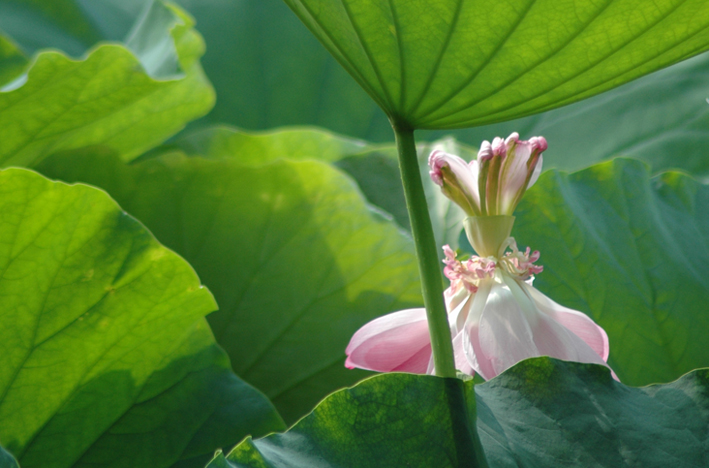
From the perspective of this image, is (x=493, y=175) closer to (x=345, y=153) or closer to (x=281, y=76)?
(x=345, y=153)

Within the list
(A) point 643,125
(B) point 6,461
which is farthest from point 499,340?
(A) point 643,125

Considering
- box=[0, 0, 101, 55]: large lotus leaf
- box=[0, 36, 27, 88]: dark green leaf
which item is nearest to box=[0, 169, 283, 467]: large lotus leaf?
box=[0, 36, 27, 88]: dark green leaf

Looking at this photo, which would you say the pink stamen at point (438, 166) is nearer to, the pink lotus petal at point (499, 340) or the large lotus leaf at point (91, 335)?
the pink lotus petal at point (499, 340)

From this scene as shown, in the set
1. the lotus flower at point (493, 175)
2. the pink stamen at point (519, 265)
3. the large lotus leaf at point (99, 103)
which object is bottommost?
the pink stamen at point (519, 265)

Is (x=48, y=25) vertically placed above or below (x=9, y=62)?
above

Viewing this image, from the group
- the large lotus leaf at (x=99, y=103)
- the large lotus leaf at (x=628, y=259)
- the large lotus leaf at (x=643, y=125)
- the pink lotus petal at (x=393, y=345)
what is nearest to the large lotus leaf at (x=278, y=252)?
the large lotus leaf at (x=99, y=103)

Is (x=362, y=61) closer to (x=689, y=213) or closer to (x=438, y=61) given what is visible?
(x=438, y=61)

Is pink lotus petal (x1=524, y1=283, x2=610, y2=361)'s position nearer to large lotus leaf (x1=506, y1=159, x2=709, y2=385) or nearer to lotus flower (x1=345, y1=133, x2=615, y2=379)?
lotus flower (x1=345, y1=133, x2=615, y2=379)
